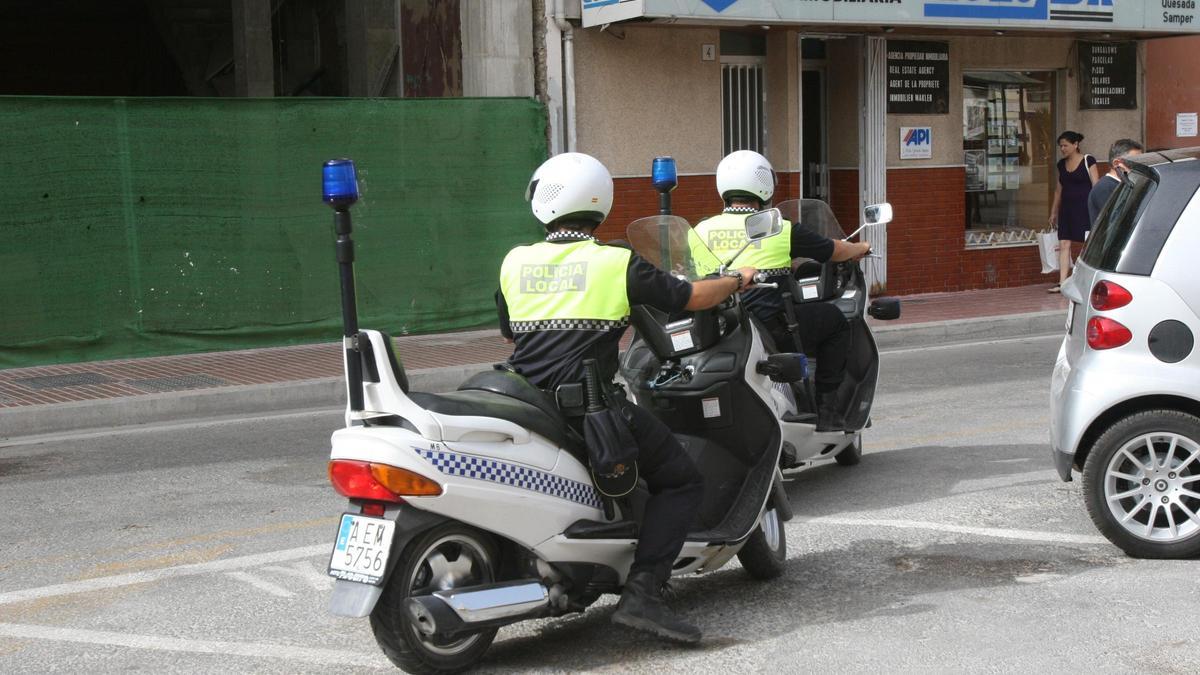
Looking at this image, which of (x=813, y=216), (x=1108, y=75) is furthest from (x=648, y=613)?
(x=1108, y=75)

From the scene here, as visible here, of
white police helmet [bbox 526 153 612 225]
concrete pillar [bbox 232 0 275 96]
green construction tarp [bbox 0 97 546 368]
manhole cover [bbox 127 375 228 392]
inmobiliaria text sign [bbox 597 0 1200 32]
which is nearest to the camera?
white police helmet [bbox 526 153 612 225]

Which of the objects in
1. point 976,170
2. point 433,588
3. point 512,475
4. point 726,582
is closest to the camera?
point 433,588

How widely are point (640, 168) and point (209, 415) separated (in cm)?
643

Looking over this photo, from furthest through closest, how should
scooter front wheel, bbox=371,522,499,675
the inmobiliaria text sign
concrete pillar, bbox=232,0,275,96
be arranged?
concrete pillar, bbox=232,0,275,96
the inmobiliaria text sign
scooter front wheel, bbox=371,522,499,675

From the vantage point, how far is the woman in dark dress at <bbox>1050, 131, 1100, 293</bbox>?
57.1 ft

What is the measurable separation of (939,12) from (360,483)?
13403mm

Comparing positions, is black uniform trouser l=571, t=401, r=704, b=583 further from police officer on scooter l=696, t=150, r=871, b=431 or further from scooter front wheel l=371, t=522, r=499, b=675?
police officer on scooter l=696, t=150, r=871, b=431

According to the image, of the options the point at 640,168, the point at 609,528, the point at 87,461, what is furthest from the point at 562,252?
the point at 640,168

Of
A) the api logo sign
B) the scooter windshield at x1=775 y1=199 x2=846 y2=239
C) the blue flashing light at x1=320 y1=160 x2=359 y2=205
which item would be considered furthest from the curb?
the api logo sign

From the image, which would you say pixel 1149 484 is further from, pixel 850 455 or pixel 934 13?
pixel 934 13

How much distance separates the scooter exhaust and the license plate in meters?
0.15

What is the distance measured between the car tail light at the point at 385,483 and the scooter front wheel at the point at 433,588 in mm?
149

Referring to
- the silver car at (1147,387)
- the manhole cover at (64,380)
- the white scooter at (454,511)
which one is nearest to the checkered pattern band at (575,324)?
the white scooter at (454,511)

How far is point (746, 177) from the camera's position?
743 cm
